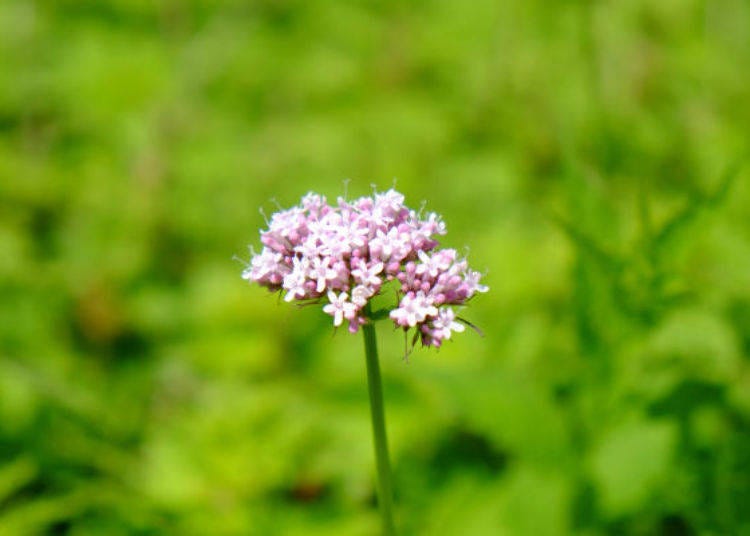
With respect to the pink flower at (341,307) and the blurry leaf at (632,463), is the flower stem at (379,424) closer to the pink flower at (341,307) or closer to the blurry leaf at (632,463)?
the pink flower at (341,307)

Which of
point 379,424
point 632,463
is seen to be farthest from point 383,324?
point 379,424

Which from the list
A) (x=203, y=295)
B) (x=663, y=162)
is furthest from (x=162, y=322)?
(x=663, y=162)

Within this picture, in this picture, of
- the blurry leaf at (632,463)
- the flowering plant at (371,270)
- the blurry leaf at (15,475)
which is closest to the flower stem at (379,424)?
the flowering plant at (371,270)

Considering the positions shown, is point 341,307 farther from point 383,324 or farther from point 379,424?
point 383,324

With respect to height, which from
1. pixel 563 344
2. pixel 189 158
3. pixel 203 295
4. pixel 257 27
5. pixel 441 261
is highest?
pixel 257 27

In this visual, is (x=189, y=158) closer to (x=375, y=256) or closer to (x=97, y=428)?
(x=97, y=428)

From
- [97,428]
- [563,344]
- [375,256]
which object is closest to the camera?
[375,256]

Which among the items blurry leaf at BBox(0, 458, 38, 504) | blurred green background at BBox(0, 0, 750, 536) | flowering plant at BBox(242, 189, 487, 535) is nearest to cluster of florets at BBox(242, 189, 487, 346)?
flowering plant at BBox(242, 189, 487, 535)
